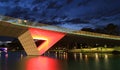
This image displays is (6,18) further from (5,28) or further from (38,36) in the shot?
(38,36)

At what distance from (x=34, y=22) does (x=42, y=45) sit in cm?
744

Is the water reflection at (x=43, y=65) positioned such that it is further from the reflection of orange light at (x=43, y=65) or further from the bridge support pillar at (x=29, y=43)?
the bridge support pillar at (x=29, y=43)

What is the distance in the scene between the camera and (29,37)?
44906 mm

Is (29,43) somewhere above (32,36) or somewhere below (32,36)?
below

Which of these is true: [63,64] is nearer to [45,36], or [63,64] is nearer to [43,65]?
[43,65]

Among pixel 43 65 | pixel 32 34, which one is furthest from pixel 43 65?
pixel 32 34

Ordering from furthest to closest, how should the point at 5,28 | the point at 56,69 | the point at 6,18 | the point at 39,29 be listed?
the point at 39,29 → the point at 5,28 → the point at 6,18 → the point at 56,69

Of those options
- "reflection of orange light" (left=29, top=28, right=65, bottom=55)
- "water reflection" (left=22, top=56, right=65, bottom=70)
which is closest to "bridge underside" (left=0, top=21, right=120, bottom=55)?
"reflection of orange light" (left=29, top=28, right=65, bottom=55)

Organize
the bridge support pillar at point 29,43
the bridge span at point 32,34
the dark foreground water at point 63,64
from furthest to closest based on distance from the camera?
the bridge support pillar at point 29,43 → the bridge span at point 32,34 → the dark foreground water at point 63,64

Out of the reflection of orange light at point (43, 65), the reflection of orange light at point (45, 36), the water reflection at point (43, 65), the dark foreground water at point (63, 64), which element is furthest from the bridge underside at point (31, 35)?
the reflection of orange light at point (43, 65)

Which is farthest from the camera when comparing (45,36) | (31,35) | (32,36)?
(45,36)

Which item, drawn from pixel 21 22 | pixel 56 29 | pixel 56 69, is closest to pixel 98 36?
pixel 56 29

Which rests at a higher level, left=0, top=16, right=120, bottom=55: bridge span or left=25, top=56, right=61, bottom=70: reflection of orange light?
left=0, top=16, right=120, bottom=55: bridge span

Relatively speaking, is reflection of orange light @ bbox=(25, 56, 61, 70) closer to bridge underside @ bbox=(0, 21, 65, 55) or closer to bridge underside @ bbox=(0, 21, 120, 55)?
bridge underside @ bbox=(0, 21, 120, 55)
